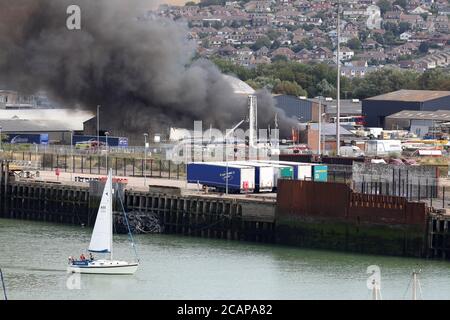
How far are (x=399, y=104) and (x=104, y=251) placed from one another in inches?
2156

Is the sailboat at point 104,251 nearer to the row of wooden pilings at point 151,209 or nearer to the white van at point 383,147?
the row of wooden pilings at point 151,209

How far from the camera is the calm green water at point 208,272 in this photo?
155 ft

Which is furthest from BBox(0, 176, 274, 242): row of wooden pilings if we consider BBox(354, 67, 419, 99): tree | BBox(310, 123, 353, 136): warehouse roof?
BBox(354, 67, 419, 99): tree

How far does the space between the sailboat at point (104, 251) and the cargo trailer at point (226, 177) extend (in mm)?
9598

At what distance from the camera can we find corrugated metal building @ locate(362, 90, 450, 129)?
342ft

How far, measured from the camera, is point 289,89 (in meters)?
123

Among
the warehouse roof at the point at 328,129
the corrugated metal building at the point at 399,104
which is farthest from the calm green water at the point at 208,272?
the corrugated metal building at the point at 399,104

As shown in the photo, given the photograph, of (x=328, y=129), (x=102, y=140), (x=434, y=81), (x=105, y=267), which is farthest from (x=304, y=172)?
(x=434, y=81)

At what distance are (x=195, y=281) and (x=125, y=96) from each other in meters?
39.2

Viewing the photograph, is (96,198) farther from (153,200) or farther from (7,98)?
(7,98)
